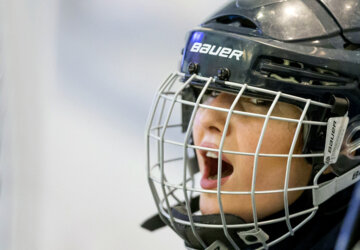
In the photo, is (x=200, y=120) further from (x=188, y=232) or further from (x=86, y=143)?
(x=86, y=143)

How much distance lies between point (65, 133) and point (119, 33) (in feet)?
1.20

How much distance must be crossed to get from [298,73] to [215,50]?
15 cm

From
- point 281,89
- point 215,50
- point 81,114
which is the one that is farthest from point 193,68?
point 81,114

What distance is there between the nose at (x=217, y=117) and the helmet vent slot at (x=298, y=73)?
105 millimetres

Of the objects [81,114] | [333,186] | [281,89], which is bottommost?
[81,114]

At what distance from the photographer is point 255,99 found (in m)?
0.92

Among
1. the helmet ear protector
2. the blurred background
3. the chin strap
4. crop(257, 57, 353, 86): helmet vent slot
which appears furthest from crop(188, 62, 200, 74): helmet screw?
the blurred background

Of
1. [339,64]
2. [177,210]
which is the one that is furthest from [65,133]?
[339,64]

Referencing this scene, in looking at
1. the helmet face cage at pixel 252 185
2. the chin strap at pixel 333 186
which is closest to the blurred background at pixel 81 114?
the helmet face cage at pixel 252 185

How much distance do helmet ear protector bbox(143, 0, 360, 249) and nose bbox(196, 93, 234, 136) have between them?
0.02 m

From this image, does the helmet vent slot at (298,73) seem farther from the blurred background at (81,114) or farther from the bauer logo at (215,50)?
the blurred background at (81,114)

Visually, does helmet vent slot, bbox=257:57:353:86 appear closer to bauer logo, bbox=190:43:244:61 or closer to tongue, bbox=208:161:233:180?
bauer logo, bbox=190:43:244:61

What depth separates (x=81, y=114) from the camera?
157 cm

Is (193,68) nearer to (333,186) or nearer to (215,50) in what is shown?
(215,50)
